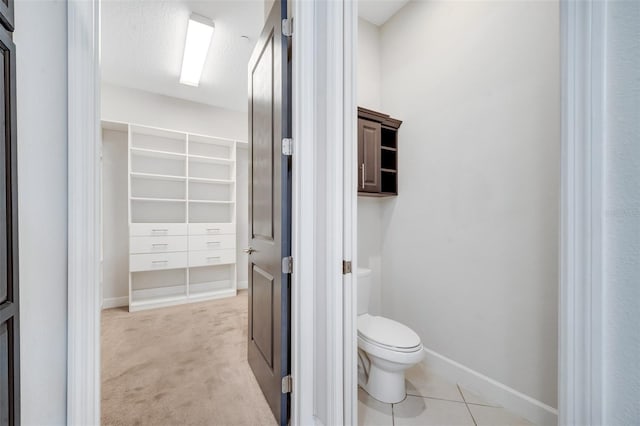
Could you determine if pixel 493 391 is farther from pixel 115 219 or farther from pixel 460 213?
pixel 115 219

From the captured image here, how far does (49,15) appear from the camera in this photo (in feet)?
2.81

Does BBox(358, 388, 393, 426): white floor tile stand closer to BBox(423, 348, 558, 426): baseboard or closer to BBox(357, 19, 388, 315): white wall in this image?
BBox(423, 348, 558, 426): baseboard

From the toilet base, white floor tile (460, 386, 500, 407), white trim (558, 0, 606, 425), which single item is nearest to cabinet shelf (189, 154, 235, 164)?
the toilet base

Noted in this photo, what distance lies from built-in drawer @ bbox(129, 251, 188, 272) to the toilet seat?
2617mm

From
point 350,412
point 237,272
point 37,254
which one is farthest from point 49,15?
point 237,272

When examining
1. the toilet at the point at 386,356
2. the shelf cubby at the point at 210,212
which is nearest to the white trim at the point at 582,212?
the toilet at the point at 386,356

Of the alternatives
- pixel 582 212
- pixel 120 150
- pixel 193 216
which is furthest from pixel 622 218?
pixel 120 150

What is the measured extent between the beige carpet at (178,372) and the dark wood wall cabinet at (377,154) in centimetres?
158

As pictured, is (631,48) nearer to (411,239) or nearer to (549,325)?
(549,325)

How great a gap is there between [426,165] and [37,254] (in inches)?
85.5

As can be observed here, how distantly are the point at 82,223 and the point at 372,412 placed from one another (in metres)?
1.71

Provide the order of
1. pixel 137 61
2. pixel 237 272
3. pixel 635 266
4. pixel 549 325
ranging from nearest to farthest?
pixel 635 266
pixel 549 325
pixel 137 61
pixel 237 272

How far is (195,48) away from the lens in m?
2.66

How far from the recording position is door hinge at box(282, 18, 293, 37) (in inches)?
55.9
